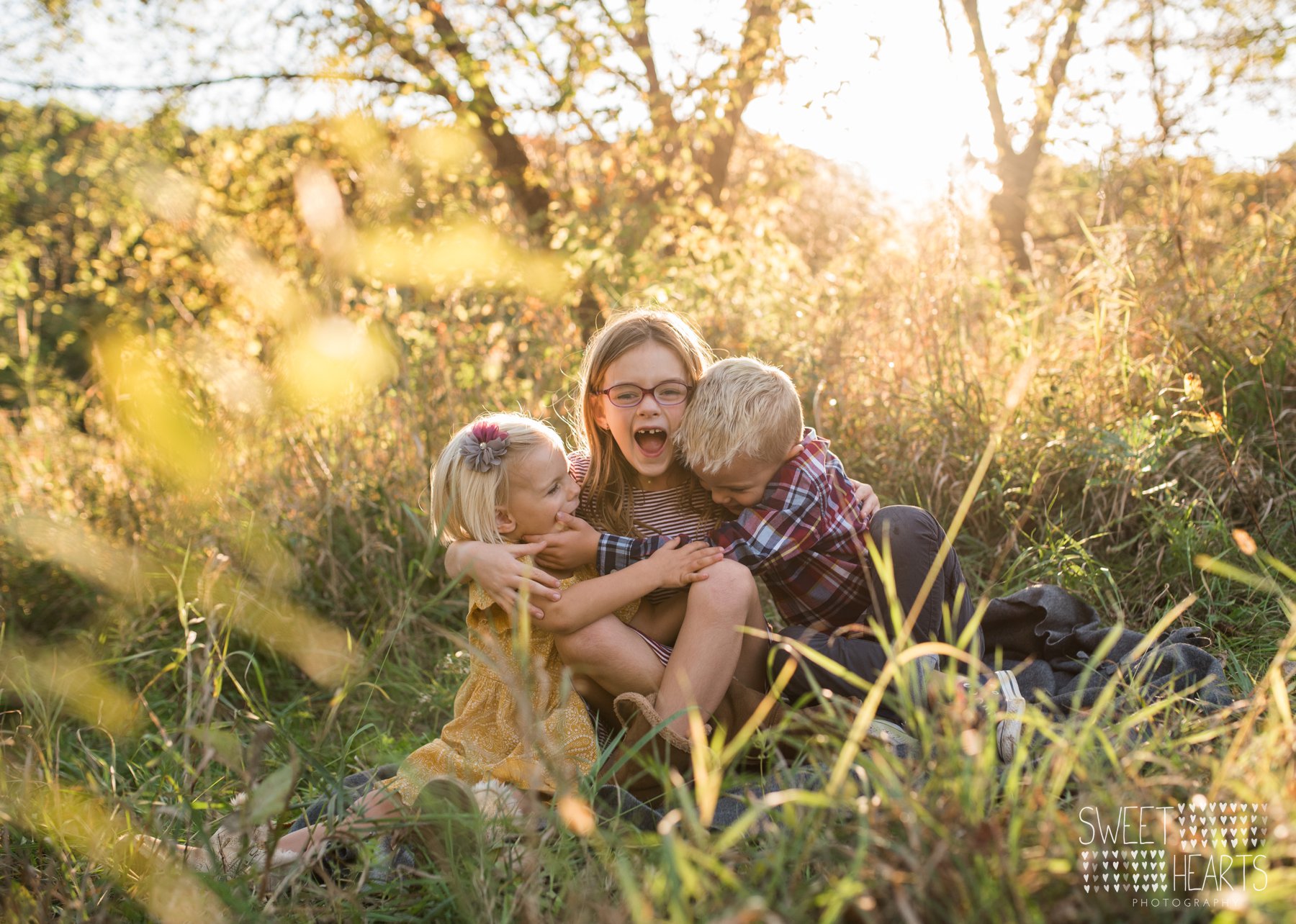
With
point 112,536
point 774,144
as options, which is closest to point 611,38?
point 774,144

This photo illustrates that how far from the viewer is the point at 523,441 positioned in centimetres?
226

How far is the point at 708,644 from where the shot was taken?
2100mm

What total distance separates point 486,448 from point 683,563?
0.55 meters

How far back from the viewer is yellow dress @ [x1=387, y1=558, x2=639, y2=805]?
1983 mm

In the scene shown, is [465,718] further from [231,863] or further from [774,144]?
[774,144]

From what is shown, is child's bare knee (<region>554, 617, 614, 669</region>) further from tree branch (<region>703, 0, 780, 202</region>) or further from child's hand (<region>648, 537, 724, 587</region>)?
tree branch (<region>703, 0, 780, 202</region>)

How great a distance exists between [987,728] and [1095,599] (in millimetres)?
1890

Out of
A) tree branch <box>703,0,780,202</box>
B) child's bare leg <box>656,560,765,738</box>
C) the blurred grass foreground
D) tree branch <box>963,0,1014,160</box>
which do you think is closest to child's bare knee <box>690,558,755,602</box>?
child's bare leg <box>656,560,765,738</box>

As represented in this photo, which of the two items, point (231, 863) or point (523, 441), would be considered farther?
point (523, 441)

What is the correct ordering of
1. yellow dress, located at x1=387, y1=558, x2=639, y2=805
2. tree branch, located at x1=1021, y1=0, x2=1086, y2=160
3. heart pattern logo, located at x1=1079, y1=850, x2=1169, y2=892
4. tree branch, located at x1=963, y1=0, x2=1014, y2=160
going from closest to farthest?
heart pattern logo, located at x1=1079, y1=850, x2=1169, y2=892 < yellow dress, located at x1=387, y1=558, x2=639, y2=805 < tree branch, located at x1=1021, y1=0, x2=1086, y2=160 < tree branch, located at x1=963, y1=0, x2=1014, y2=160

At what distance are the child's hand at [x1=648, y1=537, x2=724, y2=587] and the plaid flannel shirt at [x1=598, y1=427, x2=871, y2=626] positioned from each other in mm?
81

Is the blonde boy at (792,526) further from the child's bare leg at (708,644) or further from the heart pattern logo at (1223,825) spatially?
the heart pattern logo at (1223,825)

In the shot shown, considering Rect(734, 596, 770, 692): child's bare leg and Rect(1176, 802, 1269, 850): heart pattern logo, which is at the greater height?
Rect(1176, 802, 1269, 850): heart pattern logo

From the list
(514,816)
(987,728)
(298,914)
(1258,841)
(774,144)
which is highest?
(774,144)
